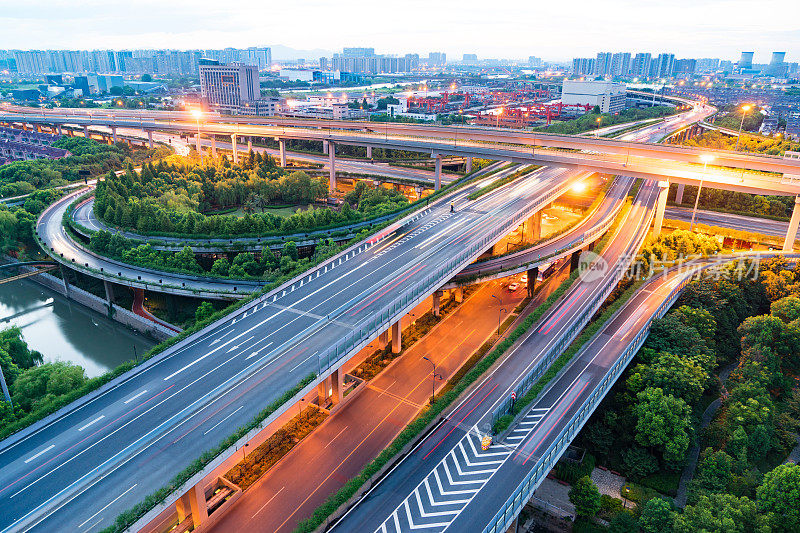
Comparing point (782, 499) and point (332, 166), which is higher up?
point (332, 166)

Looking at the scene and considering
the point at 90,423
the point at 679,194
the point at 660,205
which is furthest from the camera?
the point at 679,194

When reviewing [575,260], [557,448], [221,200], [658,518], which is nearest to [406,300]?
[557,448]

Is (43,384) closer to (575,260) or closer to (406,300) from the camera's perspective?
(406,300)

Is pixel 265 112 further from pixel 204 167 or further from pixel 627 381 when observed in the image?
pixel 627 381

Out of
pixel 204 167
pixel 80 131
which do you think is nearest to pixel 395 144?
pixel 204 167

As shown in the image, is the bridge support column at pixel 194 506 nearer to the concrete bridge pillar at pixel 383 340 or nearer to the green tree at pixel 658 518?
the concrete bridge pillar at pixel 383 340

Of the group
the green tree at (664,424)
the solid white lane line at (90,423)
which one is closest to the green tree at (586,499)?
the green tree at (664,424)
